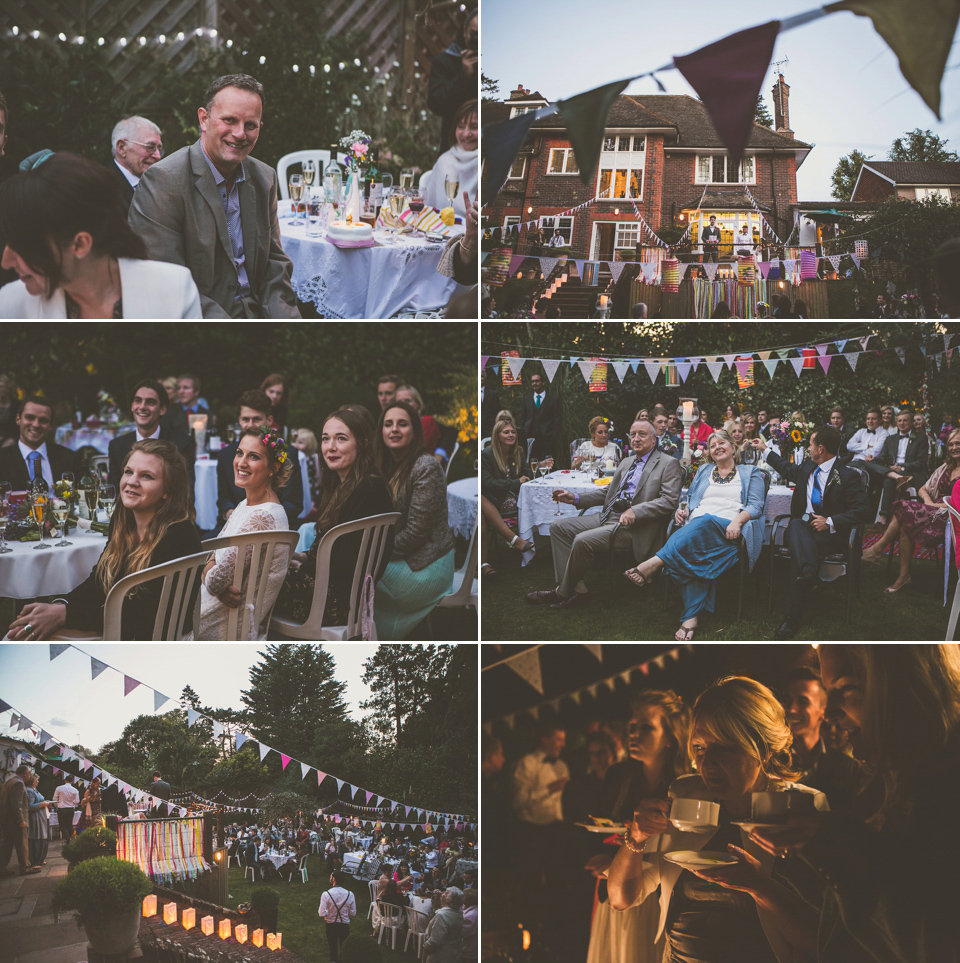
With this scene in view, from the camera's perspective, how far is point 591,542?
3230mm

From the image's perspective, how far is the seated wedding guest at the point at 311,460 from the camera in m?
3.18

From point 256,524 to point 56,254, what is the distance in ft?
4.13

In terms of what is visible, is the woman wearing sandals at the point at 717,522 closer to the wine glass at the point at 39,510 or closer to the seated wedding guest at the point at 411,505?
the seated wedding guest at the point at 411,505

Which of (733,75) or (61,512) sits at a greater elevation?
(733,75)

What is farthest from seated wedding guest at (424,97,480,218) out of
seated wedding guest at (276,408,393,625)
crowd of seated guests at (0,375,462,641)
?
seated wedding guest at (276,408,393,625)

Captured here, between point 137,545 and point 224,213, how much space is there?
1309 mm

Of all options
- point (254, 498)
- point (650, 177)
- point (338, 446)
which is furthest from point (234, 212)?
point (650, 177)

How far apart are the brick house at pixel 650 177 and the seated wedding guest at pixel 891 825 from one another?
1.78 meters

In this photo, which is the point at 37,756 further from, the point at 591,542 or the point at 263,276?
the point at 591,542

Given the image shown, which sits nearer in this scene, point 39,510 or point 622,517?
point 39,510

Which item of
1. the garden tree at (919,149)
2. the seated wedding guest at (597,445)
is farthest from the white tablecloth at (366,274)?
the garden tree at (919,149)

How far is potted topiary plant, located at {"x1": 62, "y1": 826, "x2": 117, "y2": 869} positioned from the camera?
10.5ft

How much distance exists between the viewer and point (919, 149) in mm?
3193

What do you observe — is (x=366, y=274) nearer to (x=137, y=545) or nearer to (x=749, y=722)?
(x=137, y=545)
